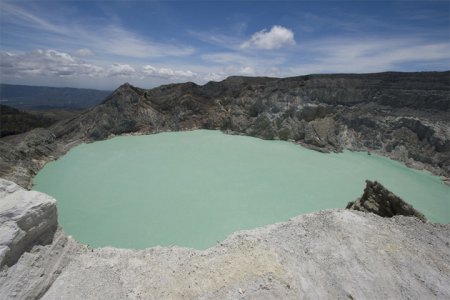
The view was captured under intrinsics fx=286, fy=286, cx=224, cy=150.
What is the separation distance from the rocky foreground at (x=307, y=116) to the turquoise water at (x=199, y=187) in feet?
10.00

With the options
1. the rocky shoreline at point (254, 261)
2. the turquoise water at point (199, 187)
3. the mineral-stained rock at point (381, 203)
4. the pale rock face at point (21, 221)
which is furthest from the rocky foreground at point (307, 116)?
the rocky shoreline at point (254, 261)

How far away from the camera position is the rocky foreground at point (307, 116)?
104 feet

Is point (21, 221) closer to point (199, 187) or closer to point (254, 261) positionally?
point (254, 261)

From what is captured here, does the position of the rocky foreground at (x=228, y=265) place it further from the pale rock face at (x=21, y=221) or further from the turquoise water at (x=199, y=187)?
the turquoise water at (x=199, y=187)

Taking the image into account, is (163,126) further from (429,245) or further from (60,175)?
(429,245)

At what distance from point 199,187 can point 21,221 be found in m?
14.0

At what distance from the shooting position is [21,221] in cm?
770

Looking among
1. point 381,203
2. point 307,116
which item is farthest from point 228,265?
point 307,116

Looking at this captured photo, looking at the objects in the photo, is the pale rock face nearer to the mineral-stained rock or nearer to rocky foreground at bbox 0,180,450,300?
rocky foreground at bbox 0,180,450,300

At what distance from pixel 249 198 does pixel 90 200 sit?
1045 cm

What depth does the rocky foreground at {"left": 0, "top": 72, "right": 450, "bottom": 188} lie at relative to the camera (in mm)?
31703

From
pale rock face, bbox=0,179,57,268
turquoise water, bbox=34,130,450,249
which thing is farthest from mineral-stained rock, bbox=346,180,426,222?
pale rock face, bbox=0,179,57,268

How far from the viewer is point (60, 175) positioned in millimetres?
23234

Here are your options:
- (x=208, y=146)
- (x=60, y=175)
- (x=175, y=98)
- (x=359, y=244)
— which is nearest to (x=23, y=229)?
(x=359, y=244)
